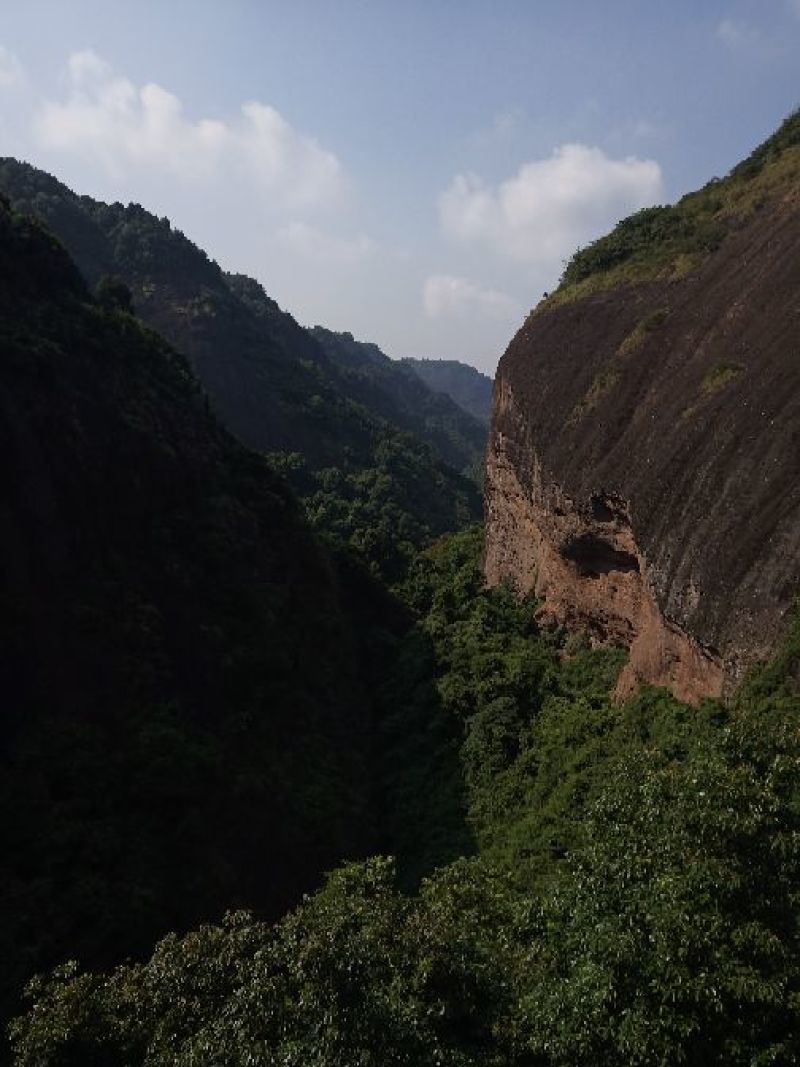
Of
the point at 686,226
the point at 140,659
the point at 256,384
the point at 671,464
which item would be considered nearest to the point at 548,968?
the point at 671,464

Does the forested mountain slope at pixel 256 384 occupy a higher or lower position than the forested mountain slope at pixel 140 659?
higher

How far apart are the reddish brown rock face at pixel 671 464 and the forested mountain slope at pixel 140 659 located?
7877 mm

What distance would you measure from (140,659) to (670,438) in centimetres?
1377

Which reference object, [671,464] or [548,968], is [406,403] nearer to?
[671,464]

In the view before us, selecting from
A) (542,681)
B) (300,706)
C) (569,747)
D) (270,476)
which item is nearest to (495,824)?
(569,747)

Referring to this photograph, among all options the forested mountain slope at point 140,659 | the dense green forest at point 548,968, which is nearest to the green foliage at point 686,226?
the forested mountain slope at point 140,659

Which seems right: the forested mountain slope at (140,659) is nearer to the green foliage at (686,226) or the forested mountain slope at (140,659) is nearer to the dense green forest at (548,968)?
the dense green forest at (548,968)

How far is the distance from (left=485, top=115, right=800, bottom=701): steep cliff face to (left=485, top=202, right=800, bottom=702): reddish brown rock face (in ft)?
0.15

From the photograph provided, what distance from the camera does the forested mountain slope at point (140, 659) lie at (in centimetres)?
1538

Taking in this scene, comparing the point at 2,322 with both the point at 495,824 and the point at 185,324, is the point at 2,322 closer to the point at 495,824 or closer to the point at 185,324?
the point at 495,824

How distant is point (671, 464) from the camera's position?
18.0 m

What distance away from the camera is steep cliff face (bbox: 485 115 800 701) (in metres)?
14.8

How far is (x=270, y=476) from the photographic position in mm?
30000

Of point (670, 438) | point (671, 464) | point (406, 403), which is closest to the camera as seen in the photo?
point (671, 464)
